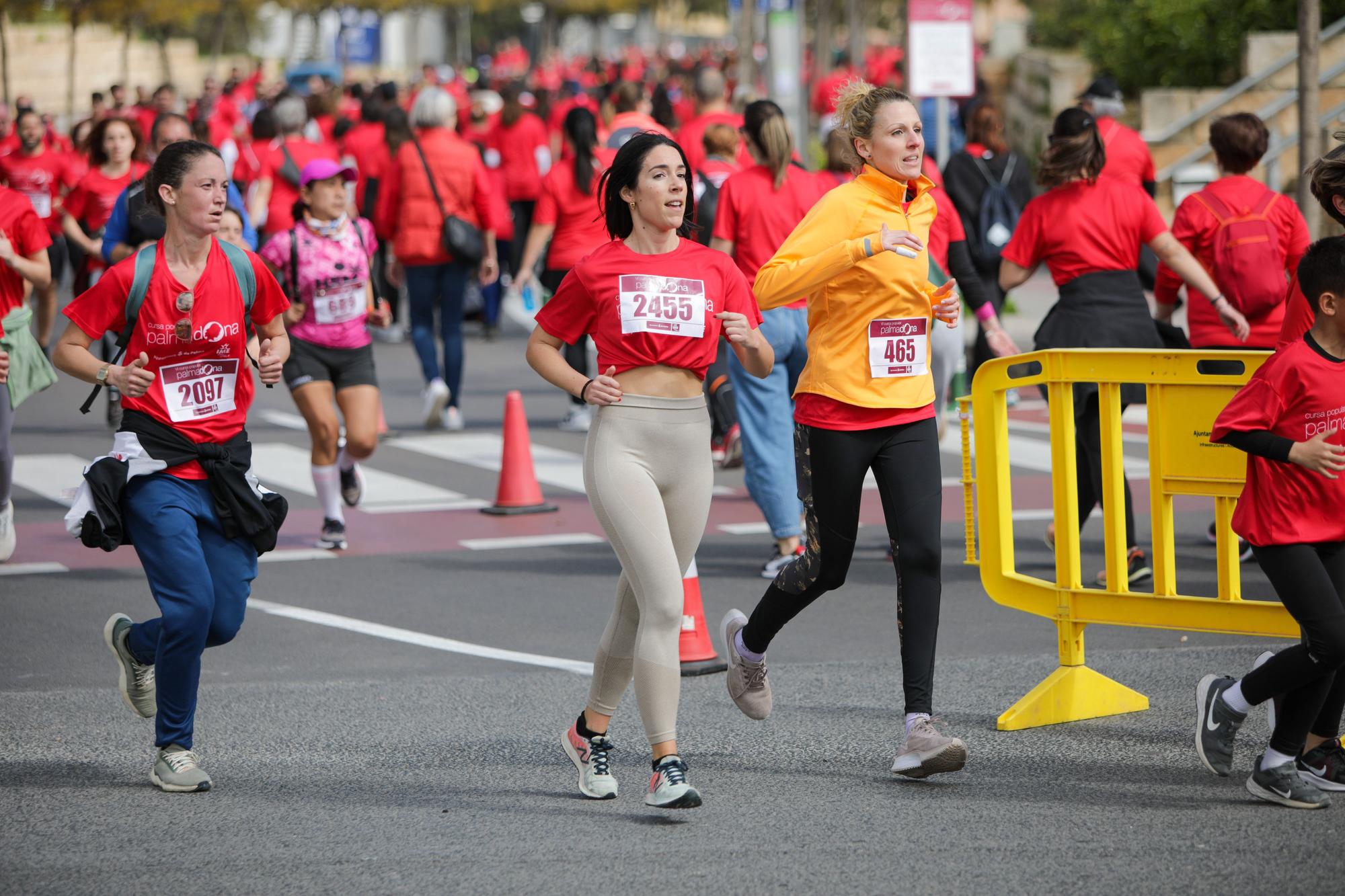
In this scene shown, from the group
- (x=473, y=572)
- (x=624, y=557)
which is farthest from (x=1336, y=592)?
(x=473, y=572)

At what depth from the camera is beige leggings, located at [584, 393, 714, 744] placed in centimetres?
528

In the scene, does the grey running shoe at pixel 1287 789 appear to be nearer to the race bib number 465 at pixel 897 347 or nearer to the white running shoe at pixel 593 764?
the race bib number 465 at pixel 897 347

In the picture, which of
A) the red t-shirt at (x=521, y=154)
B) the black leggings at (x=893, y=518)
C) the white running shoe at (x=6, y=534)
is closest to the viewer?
the black leggings at (x=893, y=518)

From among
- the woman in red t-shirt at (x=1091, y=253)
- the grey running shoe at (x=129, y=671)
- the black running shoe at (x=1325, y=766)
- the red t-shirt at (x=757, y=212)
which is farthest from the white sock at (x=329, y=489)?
the black running shoe at (x=1325, y=766)

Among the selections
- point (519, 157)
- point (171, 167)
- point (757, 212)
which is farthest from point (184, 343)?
point (519, 157)

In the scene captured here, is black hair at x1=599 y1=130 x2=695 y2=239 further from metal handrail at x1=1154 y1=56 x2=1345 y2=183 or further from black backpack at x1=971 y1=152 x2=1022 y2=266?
metal handrail at x1=1154 y1=56 x2=1345 y2=183

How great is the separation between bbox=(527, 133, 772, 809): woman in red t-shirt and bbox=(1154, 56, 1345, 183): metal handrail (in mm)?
12563

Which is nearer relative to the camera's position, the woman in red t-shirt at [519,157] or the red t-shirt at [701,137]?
the red t-shirt at [701,137]

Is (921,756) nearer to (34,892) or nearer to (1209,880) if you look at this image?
(1209,880)

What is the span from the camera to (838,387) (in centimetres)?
576

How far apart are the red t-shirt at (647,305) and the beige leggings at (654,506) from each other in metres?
0.14

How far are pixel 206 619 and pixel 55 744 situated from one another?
3.16 feet

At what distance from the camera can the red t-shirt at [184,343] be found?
5723 mm

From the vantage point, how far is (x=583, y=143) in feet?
43.1
